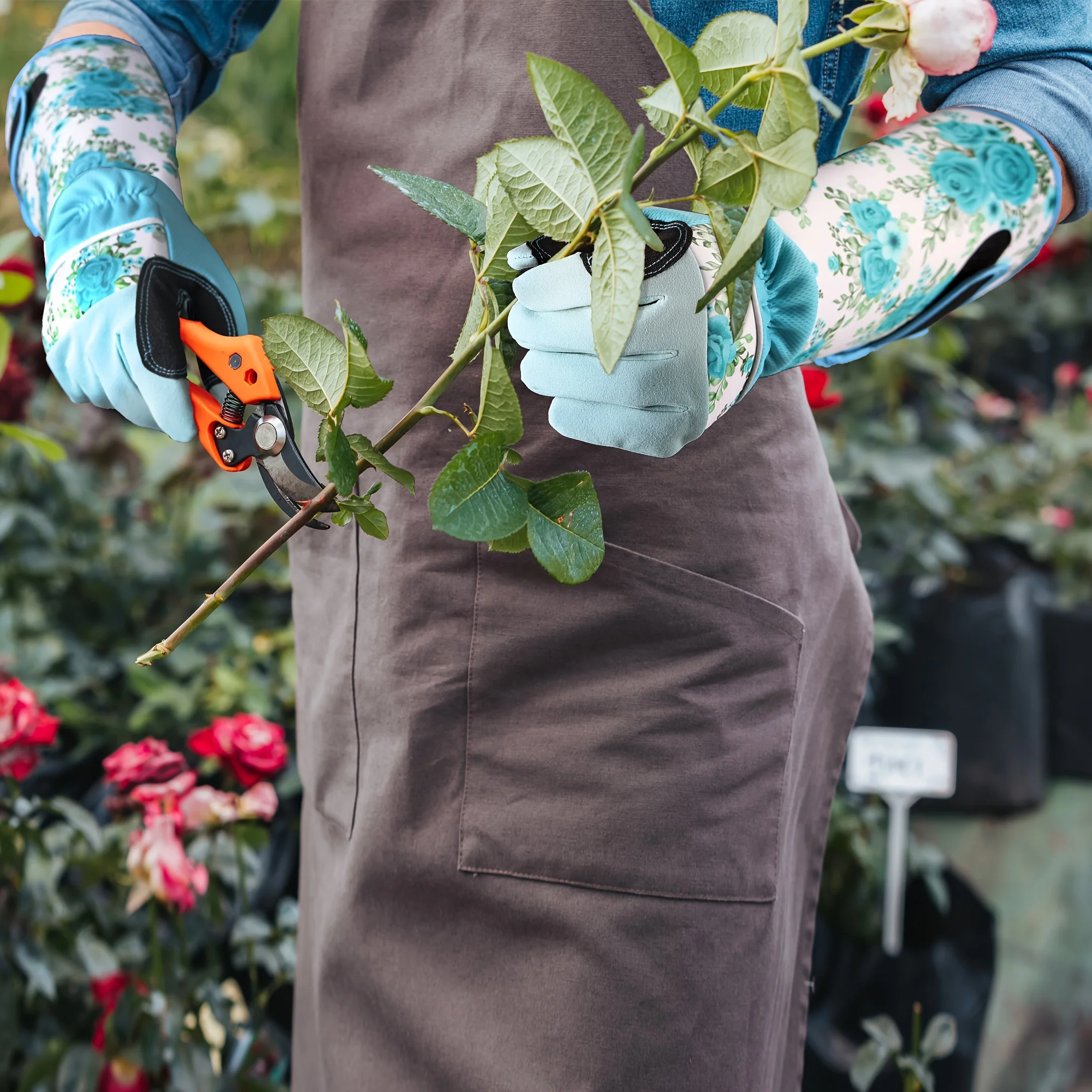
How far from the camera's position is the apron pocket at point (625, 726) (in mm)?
642

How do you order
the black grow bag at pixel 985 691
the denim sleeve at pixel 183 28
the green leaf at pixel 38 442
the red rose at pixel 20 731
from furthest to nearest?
the black grow bag at pixel 985 691
the red rose at pixel 20 731
the green leaf at pixel 38 442
the denim sleeve at pixel 183 28

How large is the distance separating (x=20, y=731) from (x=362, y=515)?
0.65m

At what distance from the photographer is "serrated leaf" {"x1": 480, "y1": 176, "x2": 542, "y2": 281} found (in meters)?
0.47

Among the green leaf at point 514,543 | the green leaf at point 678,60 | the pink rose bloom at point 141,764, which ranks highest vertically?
the green leaf at point 678,60

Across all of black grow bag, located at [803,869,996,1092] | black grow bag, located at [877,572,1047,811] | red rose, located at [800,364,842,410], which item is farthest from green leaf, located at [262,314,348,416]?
black grow bag, located at [877,572,1047,811]

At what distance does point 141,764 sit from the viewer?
100 centimetres

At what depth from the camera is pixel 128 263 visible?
65 cm

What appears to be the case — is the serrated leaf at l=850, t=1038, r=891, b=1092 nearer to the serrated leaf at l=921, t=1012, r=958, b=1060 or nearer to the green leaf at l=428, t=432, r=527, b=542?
the serrated leaf at l=921, t=1012, r=958, b=1060

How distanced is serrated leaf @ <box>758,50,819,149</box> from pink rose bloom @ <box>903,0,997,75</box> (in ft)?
0.29

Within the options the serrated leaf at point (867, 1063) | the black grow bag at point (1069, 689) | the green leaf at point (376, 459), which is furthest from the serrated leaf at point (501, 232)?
the black grow bag at point (1069, 689)

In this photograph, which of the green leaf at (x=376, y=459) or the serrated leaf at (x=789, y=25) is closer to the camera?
the serrated leaf at (x=789, y=25)

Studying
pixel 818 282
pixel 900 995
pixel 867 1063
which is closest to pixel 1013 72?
pixel 818 282

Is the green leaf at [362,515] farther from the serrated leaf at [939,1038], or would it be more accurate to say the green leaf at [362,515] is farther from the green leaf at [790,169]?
the serrated leaf at [939,1038]

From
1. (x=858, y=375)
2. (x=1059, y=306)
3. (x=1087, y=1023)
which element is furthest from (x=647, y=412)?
(x=1059, y=306)
